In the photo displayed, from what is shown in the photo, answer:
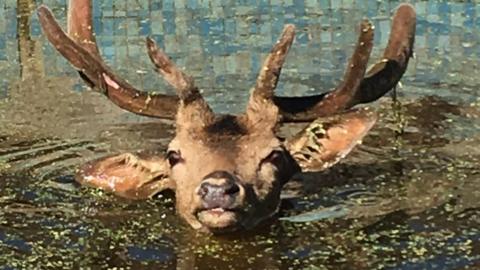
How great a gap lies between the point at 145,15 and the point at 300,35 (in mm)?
1944

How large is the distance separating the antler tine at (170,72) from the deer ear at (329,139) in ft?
2.22

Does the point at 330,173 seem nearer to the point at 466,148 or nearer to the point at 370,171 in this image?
the point at 370,171

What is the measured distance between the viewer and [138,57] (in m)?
11.4

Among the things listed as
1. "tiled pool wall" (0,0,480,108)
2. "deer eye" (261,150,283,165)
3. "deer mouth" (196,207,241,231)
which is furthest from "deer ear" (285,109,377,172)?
A: "tiled pool wall" (0,0,480,108)

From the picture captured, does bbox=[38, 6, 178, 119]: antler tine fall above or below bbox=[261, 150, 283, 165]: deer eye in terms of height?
above

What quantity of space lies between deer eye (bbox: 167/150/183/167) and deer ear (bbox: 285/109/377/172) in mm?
704

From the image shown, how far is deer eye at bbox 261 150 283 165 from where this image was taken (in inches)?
278

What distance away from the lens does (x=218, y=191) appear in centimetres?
638

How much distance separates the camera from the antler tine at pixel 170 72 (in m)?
7.12

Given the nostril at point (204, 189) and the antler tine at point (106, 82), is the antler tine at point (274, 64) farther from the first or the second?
the nostril at point (204, 189)

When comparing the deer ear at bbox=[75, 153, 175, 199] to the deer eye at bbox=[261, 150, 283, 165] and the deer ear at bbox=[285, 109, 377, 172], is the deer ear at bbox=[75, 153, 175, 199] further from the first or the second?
the deer ear at bbox=[285, 109, 377, 172]

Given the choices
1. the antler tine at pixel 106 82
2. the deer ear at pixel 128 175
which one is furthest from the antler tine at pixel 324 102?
the deer ear at pixel 128 175

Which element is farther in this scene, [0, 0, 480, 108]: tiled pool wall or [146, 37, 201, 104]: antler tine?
[0, 0, 480, 108]: tiled pool wall

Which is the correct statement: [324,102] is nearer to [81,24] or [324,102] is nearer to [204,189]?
[204,189]
